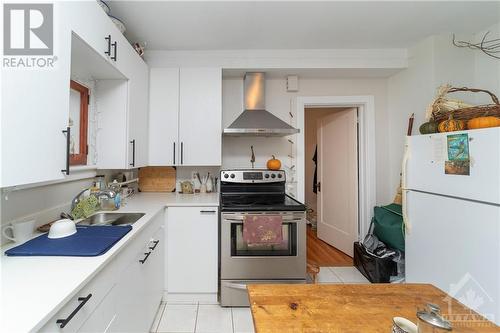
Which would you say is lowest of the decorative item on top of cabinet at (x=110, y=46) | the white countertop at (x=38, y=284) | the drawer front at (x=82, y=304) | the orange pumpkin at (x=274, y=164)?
the drawer front at (x=82, y=304)

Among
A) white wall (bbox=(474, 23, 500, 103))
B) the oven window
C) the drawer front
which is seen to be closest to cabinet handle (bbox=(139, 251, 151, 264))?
the drawer front

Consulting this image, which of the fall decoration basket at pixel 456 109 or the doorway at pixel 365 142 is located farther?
the doorway at pixel 365 142

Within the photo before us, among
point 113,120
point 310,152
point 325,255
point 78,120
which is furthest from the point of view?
point 310,152

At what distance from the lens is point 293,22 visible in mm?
1964

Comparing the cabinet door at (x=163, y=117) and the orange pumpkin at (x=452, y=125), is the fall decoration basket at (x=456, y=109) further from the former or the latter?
the cabinet door at (x=163, y=117)

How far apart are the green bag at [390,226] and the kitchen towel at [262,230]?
1.15 meters

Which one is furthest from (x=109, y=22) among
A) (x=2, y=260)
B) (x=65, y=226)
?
(x=2, y=260)

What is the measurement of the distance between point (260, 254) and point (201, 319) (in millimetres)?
692

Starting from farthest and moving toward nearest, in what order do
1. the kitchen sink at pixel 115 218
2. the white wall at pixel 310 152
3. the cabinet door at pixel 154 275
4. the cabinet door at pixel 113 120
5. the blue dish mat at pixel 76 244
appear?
the white wall at pixel 310 152, the cabinet door at pixel 113 120, the kitchen sink at pixel 115 218, the cabinet door at pixel 154 275, the blue dish mat at pixel 76 244

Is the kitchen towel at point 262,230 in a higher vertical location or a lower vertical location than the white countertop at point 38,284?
lower

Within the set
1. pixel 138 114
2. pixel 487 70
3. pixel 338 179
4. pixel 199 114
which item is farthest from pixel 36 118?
pixel 487 70

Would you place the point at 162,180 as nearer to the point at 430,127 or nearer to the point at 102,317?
the point at 102,317

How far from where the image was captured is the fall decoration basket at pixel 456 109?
156 cm

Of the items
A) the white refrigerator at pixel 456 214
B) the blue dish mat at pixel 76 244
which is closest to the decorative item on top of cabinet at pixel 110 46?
the blue dish mat at pixel 76 244
